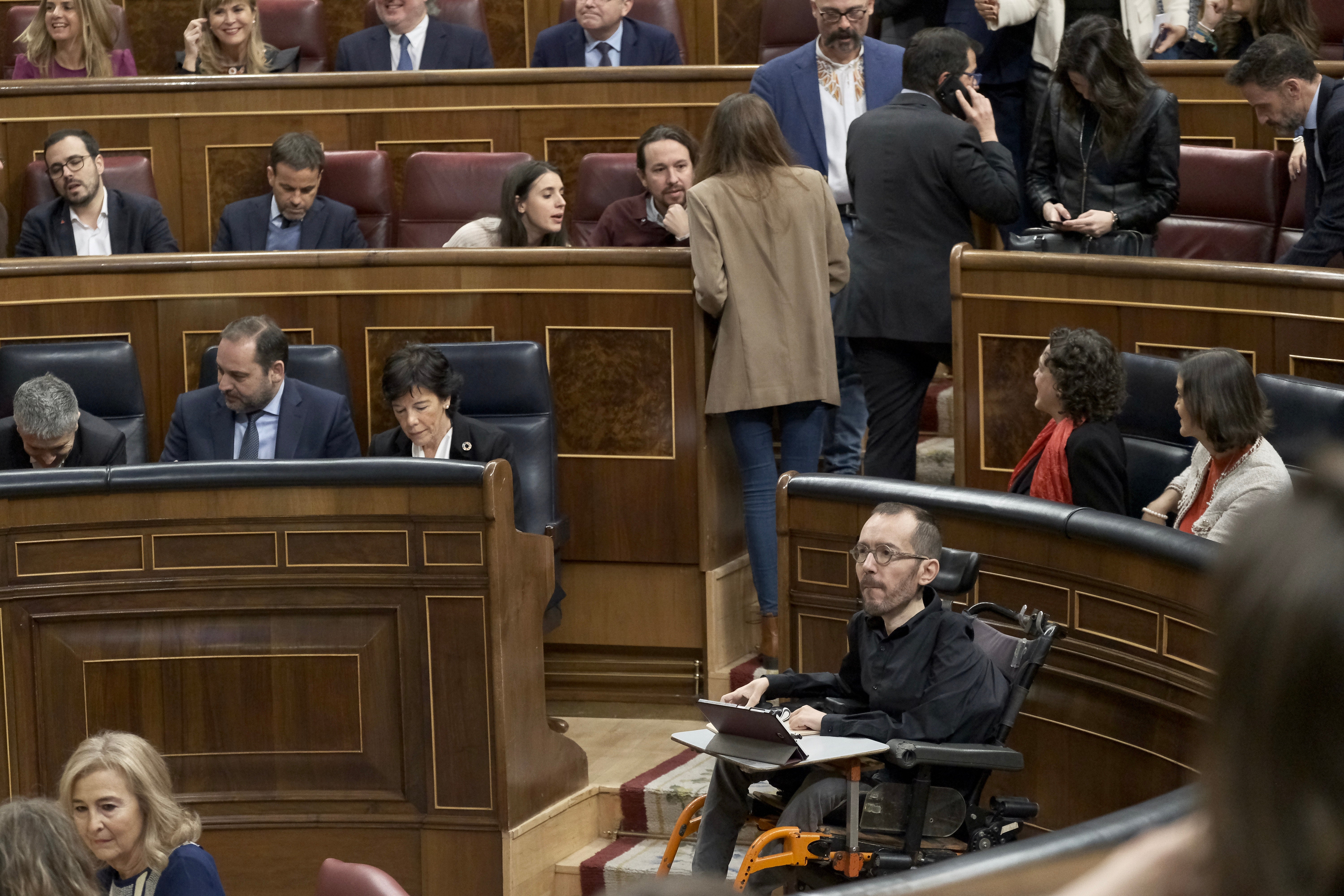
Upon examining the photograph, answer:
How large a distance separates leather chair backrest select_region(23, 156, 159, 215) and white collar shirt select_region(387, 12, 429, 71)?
900mm

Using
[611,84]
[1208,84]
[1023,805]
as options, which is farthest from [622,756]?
[1208,84]

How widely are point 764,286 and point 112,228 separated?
6.34 ft

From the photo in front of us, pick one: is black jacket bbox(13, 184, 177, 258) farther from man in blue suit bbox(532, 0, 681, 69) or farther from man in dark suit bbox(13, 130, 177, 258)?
man in blue suit bbox(532, 0, 681, 69)

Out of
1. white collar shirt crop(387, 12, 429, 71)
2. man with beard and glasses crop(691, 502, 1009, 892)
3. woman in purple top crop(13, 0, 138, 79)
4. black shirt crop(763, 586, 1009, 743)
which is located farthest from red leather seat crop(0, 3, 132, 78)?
black shirt crop(763, 586, 1009, 743)

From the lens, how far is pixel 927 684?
2.76 meters

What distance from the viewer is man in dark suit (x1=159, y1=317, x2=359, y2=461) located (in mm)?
3852

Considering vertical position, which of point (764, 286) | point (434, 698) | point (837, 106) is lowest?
point (434, 698)

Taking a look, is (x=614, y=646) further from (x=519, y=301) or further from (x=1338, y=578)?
(x=1338, y=578)

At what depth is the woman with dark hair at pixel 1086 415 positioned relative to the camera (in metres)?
3.20

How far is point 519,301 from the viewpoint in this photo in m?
4.15

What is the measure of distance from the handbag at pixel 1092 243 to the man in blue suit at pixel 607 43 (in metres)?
1.74

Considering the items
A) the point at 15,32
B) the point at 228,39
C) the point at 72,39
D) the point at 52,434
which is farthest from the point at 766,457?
the point at 15,32

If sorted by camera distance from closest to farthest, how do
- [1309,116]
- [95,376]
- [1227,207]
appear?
[1309,116], [95,376], [1227,207]

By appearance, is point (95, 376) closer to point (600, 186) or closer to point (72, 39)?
point (600, 186)
